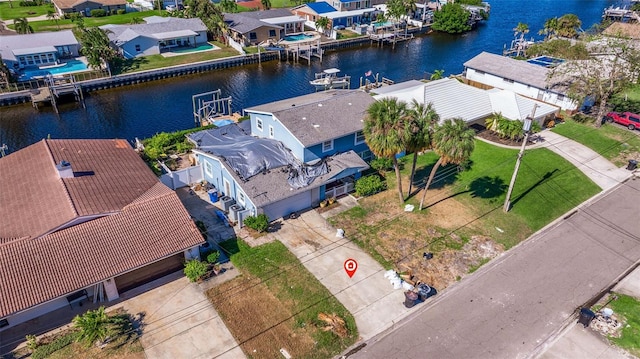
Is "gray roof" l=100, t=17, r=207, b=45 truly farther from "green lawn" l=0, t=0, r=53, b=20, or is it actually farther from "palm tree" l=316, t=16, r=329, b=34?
"green lawn" l=0, t=0, r=53, b=20

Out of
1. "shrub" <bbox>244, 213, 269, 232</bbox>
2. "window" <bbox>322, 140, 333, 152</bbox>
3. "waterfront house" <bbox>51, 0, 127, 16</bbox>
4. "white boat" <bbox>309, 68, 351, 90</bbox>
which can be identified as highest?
"waterfront house" <bbox>51, 0, 127, 16</bbox>

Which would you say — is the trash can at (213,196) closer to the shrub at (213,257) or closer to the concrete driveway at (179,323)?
the shrub at (213,257)

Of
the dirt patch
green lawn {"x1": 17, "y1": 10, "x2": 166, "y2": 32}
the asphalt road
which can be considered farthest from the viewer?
green lawn {"x1": 17, "y1": 10, "x2": 166, "y2": 32}

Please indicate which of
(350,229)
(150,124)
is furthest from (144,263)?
(150,124)

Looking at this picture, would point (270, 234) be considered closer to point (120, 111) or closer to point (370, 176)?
point (370, 176)

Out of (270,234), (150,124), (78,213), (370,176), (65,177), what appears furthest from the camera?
(150,124)

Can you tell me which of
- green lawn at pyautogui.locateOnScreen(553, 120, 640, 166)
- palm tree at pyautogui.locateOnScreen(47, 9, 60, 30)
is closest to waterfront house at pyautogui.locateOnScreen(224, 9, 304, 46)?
palm tree at pyautogui.locateOnScreen(47, 9, 60, 30)

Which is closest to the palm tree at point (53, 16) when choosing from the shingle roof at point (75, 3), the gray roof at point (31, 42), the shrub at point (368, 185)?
the shingle roof at point (75, 3)
